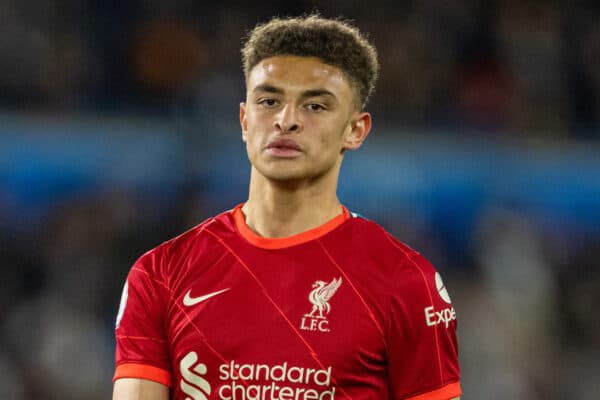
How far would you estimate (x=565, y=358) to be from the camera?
21.1 ft

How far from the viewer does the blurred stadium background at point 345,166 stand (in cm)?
624

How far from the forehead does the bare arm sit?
102 centimetres

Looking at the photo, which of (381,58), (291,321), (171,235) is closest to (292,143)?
(291,321)

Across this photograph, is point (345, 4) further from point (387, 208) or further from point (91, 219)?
point (91, 219)

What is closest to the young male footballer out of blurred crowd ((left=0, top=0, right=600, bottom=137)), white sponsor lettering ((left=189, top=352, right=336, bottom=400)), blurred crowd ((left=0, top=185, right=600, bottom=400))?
white sponsor lettering ((left=189, top=352, right=336, bottom=400))

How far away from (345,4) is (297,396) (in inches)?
200

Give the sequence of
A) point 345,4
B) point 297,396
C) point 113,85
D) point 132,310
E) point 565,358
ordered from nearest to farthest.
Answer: point 297,396 → point 132,310 → point 565,358 → point 113,85 → point 345,4

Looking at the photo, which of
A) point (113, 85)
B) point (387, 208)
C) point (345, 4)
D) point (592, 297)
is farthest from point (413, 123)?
point (113, 85)

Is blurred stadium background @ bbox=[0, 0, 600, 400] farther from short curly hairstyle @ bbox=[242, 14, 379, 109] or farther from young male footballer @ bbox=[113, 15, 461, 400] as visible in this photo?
short curly hairstyle @ bbox=[242, 14, 379, 109]

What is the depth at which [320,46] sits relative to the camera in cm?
321

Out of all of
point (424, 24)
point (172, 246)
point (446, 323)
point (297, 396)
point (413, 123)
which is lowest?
point (297, 396)

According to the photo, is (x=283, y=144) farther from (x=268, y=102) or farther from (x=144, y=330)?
(x=144, y=330)

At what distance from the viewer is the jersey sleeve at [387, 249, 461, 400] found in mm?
2996

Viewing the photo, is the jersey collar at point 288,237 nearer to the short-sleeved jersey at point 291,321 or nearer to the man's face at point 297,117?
the short-sleeved jersey at point 291,321
